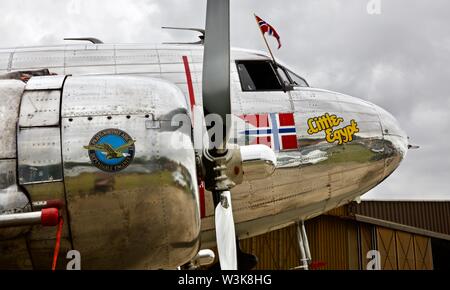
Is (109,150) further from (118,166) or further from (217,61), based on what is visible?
(217,61)

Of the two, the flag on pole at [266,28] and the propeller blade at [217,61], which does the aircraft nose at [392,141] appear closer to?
the flag on pole at [266,28]

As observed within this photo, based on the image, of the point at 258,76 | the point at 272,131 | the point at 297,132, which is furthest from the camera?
the point at 258,76

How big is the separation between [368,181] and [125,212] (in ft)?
19.5

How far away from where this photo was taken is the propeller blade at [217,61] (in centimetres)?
580

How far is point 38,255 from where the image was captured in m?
5.21

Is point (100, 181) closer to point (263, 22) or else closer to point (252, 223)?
point (252, 223)

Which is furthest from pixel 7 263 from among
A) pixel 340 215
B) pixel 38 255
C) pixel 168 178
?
pixel 340 215

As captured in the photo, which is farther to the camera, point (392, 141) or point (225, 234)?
point (392, 141)

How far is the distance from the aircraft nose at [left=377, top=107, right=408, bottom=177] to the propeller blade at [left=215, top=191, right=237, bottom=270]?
4.76m

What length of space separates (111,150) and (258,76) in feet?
17.6

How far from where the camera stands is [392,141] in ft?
33.1

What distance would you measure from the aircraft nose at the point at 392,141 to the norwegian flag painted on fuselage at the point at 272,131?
1923 millimetres

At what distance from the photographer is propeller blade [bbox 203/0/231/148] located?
19.0 ft

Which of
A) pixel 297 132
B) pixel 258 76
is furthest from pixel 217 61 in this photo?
pixel 258 76
